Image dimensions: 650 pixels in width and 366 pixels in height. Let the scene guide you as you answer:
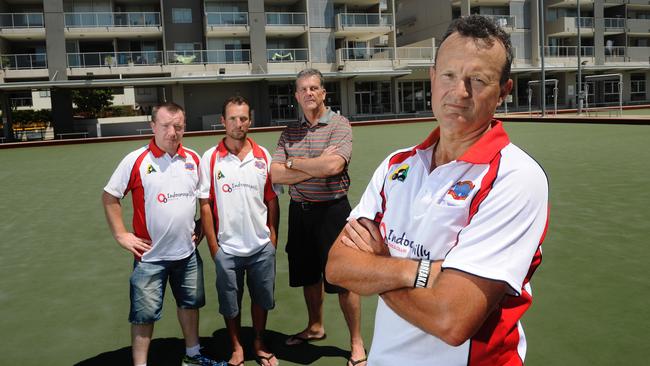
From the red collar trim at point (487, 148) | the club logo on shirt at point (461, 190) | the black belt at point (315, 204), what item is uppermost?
the red collar trim at point (487, 148)

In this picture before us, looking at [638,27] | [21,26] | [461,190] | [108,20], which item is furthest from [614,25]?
[461,190]

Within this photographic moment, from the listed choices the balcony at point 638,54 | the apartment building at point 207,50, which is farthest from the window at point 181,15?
the balcony at point 638,54

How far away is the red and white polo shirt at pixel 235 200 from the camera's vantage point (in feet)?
12.3

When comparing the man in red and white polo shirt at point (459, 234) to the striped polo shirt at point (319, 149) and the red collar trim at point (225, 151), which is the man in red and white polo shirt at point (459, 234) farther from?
the red collar trim at point (225, 151)

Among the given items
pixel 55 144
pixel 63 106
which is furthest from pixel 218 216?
pixel 63 106

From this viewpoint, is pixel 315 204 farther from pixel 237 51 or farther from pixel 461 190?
pixel 237 51

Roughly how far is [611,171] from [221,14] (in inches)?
1293

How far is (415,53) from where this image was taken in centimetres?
4244

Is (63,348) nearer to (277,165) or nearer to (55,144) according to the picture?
(277,165)

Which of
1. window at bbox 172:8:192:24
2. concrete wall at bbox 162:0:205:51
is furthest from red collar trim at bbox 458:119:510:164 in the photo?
window at bbox 172:8:192:24

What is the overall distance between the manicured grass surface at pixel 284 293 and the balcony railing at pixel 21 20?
105 feet

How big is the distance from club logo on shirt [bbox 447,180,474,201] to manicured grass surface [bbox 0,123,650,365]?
93.5 inches

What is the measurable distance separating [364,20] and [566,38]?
778 inches

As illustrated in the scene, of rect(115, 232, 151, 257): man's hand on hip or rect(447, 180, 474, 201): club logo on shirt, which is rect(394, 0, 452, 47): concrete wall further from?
rect(447, 180, 474, 201): club logo on shirt
